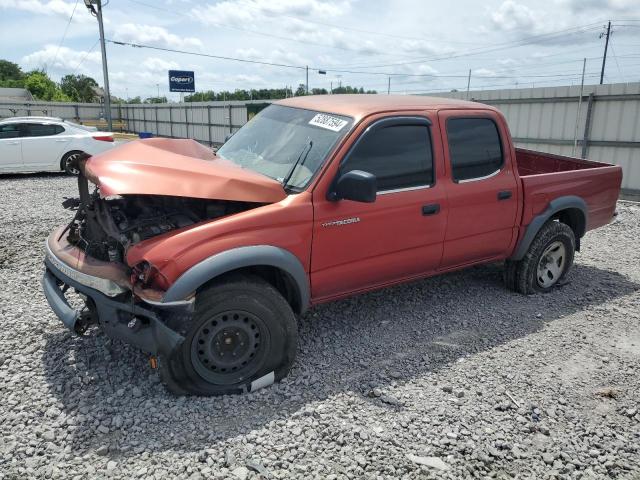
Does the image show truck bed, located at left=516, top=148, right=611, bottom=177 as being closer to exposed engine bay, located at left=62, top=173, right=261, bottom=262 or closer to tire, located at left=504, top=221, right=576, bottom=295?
tire, located at left=504, top=221, right=576, bottom=295

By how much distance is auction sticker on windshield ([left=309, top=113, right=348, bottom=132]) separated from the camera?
3930 millimetres

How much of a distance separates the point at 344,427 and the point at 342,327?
4.68ft

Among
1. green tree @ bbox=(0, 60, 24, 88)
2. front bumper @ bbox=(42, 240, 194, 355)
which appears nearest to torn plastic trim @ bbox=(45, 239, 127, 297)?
front bumper @ bbox=(42, 240, 194, 355)

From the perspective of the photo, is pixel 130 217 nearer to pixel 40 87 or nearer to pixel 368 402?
pixel 368 402

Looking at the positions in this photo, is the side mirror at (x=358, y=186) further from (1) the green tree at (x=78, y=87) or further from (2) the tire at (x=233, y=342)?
(1) the green tree at (x=78, y=87)

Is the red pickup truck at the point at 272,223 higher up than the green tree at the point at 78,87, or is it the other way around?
the green tree at the point at 78,87

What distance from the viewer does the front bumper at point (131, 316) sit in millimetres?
3137

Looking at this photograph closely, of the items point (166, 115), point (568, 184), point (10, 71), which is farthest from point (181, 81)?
point (10, 71)

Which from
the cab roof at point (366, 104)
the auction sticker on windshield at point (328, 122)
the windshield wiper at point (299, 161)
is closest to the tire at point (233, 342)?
the windshield wiper at point (299, 161)

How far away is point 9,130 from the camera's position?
12875mm

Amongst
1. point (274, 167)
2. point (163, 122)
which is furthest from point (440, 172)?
point (163, 122)

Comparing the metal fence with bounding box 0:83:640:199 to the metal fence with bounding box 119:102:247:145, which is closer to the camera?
the metal fence with bounding box 0:83:640:199

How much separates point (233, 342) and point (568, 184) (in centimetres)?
386

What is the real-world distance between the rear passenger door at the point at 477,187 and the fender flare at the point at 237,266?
1.51m
